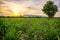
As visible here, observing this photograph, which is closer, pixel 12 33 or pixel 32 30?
pixel 12 33

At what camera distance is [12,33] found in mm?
4102

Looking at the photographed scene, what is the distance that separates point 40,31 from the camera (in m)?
4.77

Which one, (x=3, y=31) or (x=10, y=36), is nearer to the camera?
(x=10, y=36)

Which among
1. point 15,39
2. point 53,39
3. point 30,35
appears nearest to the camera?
point 15,39

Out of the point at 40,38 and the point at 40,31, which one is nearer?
the point at 40,38

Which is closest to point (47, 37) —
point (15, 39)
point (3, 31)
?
point (15, 39)

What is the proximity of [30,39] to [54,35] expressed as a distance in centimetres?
55

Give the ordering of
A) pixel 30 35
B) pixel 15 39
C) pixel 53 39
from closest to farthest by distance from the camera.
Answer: pixel 15 39
pixel 53 39
pixel 30 35

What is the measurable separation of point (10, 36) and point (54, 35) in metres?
1.01

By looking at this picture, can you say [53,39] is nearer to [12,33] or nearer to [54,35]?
[54,35]

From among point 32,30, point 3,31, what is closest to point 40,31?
point 32,30

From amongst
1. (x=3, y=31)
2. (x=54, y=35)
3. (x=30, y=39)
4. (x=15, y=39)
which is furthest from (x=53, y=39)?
(x=3, y=31)

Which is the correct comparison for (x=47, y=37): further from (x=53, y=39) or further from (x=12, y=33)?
(x=12, y=33)

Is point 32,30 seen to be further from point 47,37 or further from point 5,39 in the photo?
point 5,39
